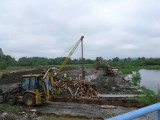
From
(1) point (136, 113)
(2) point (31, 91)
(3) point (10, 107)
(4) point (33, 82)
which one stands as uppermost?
(1) point (136, 113)

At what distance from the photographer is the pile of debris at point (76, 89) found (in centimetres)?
2416

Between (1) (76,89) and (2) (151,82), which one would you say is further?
(2) (151,82)

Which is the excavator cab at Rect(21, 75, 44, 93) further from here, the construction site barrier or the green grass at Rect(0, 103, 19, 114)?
the construction site barrier

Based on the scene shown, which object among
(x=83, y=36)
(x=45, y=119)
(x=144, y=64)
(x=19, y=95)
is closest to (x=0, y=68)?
(x=83, y=36)

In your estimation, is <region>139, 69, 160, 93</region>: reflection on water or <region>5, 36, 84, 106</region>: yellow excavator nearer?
<region>5, 36, 84, 106</region>: yellow excavator

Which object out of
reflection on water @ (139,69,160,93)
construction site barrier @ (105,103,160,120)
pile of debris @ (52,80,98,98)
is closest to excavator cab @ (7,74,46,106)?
pile of debris @ (52,80,98,98)

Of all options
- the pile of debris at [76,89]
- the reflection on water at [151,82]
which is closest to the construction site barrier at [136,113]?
the reflection on water at [151,82]

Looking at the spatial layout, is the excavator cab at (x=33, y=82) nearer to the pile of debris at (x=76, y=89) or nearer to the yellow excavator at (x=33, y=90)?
the yellow excavator at (x=33, y=90)

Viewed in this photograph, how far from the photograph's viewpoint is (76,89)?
81.0ft

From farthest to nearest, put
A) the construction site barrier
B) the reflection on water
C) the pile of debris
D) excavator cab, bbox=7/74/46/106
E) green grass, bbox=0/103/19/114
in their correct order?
1. the reflection on water
2. the pile of debris
3. excavator cab, bbox=7/74/46/106
4. green grass, bbox=0/103/19/114
5. the construction site barrier

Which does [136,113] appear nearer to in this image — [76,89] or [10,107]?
[10,107]

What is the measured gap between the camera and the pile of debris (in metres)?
24.2

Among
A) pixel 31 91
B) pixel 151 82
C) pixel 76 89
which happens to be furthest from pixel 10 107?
pixel 151 82

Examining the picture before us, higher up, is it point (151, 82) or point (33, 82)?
point (33, 82)
